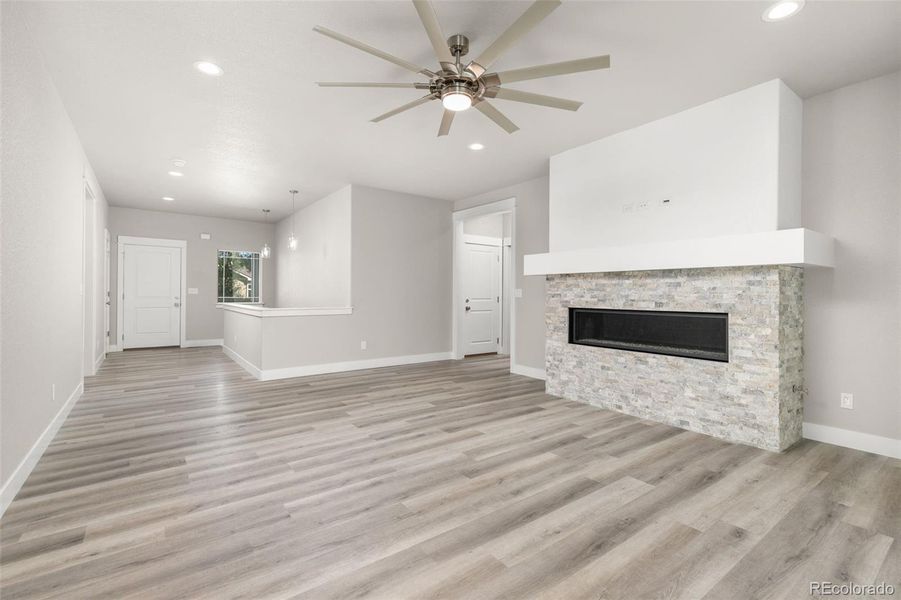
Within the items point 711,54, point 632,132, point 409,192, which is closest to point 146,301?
point 409,192

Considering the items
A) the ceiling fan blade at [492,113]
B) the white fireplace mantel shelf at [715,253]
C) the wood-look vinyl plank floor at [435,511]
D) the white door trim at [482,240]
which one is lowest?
the wood-look vinyl plank floor at [435,511]

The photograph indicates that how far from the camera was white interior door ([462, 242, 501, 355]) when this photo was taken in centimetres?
766

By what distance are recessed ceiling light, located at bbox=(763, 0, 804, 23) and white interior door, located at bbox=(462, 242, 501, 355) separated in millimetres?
5460

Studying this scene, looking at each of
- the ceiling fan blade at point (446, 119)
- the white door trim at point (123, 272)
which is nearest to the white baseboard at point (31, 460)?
the ceiling fan blade at point (446, 119)

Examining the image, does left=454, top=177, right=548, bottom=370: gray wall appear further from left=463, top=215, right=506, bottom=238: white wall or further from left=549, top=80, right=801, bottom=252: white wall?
left=463, top=215, right=506, bottom=238: white wall

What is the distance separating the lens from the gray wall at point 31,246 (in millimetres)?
2248

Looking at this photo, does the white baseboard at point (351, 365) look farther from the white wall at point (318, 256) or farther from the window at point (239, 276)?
the window at point (239, 276)

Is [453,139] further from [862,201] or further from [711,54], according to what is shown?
[862,201]

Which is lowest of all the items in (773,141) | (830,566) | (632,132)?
(830,566)

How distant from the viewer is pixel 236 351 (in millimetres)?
7016

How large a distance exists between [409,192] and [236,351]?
3.82 meters

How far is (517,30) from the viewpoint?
2.11 m

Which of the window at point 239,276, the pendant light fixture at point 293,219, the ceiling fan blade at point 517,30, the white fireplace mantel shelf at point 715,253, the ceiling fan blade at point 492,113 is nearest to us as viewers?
the ceiling fan blade at point 517,30

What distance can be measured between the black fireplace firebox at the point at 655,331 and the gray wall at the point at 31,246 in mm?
4331
